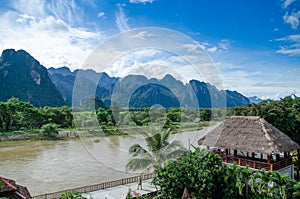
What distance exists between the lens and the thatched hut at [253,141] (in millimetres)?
7520

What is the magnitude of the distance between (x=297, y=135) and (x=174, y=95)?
6678mm

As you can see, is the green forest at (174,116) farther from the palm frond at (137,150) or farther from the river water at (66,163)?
the palm frond at (137,150)

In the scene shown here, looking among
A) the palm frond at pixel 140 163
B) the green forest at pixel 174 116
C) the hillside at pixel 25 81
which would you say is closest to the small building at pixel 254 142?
the green forest at pixel 174 116

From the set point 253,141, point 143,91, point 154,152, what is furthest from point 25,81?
point 253,141

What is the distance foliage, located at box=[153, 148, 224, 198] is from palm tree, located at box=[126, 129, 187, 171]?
172 cm

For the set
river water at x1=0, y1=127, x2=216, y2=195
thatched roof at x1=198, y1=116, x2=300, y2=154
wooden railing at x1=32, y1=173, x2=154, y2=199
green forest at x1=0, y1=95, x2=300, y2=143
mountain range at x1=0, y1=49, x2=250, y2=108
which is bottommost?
river water at x1=0, y1=127, x2=216, y2=195

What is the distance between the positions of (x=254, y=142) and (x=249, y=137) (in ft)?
0.91

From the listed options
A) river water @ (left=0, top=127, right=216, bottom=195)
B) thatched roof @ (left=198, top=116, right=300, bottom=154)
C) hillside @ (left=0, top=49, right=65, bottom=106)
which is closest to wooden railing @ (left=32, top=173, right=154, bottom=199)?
river water @ (left=0, top=127, right=216, bottom=195)

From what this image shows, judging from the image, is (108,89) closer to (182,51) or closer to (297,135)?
(182,51)

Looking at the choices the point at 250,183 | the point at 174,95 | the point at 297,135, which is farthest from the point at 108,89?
the point at 297,135

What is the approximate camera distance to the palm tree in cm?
870

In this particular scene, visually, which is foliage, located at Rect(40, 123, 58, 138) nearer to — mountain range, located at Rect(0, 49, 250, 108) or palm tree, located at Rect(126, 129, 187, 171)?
palm tree, located at Rect(126, 129, 187, 171)

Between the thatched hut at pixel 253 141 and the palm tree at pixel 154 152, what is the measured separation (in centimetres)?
118

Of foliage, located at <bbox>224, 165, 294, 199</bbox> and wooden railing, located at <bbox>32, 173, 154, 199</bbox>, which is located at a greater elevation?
foliage, located at <bbox>224, 165, 294, 199</bbox>
